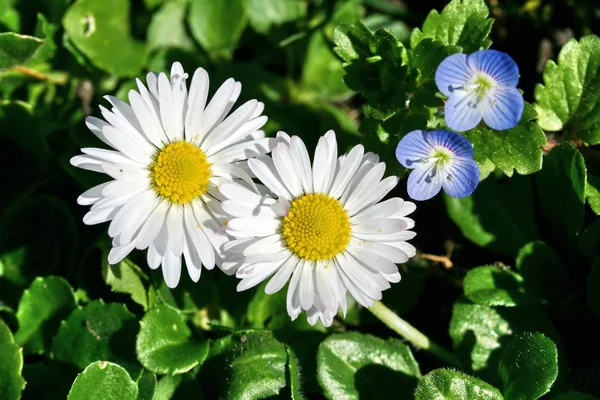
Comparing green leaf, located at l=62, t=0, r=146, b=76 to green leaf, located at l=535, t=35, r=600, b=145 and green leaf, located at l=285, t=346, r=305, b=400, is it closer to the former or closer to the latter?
green leaf, located at l=285, t=346, r=305, b=400

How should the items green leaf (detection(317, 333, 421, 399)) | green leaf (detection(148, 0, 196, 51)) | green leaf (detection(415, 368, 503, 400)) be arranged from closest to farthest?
1. green leaf (detection(415, 368, 503, 400))
2. green leaf (detection(317, 333, 421, 399))
3. green leaf (detection(148, 0, 196, 51))

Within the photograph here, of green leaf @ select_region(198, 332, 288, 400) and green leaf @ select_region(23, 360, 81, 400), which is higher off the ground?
green leaf @ select_region(198, 332, 288, 400)

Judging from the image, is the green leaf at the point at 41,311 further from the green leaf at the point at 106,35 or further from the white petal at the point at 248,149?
the green leaf at the point at 106,35

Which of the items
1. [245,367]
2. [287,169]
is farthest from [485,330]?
[287,169]

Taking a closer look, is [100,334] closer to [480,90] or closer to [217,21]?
[217,21]

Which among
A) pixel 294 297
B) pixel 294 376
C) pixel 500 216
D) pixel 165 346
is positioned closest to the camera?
pixel 294 297

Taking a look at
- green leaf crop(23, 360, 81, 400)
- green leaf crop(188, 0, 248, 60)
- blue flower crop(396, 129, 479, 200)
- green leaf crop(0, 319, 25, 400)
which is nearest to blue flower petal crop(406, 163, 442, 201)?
blue flower crop(396, 129, 479, 200)
